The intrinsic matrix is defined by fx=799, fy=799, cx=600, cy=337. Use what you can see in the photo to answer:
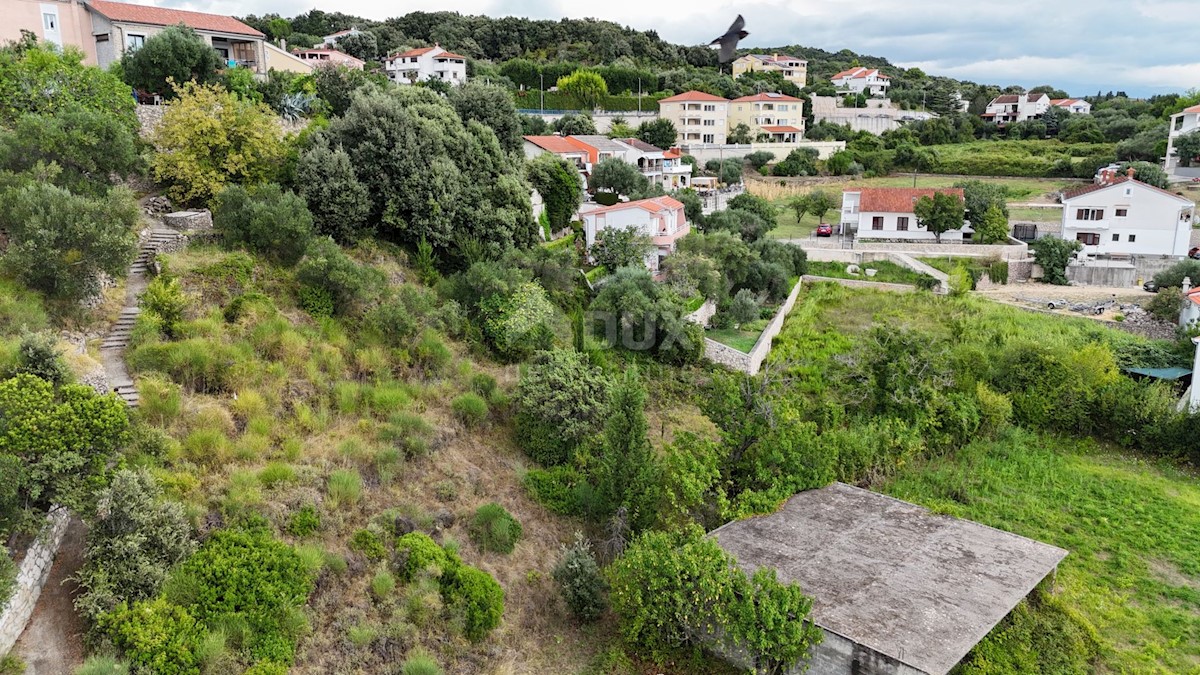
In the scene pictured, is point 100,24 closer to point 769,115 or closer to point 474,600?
point 474,600

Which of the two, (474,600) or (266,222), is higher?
(266,222)

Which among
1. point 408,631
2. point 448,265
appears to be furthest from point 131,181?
point 408,631

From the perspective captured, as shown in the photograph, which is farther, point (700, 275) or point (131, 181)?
point (700, 275)

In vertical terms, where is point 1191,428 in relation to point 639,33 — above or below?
below

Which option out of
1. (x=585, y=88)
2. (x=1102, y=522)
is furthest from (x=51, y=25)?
(x=585, y=88)

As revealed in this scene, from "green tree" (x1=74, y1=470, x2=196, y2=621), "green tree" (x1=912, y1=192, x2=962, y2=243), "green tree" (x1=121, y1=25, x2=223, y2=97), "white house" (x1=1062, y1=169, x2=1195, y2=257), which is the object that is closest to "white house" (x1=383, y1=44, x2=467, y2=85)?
"green tree" (x1=121, y1=25, x2=223, y2=97)

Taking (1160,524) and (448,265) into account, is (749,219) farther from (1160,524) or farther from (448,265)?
(1160,524)

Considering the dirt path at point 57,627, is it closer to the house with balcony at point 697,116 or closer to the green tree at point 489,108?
the green tree at point 489,108
